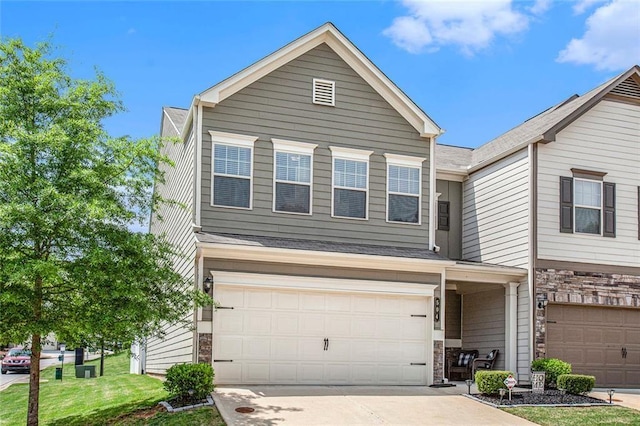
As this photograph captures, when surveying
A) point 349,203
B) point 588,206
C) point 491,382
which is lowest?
point 491,382

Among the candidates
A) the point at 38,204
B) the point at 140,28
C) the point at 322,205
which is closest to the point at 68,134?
the point at 38,204

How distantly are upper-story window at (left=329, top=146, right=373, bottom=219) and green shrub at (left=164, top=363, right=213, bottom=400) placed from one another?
531 centimetres

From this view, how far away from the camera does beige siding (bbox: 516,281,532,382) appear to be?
708 inches

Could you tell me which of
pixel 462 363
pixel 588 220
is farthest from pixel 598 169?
pixel 462 363

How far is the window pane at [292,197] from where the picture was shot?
1664cm

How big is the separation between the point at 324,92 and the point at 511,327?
765cm

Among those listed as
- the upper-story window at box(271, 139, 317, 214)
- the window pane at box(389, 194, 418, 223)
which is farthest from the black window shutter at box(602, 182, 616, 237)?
the upper-story window at box(271, 139, 317, 214)

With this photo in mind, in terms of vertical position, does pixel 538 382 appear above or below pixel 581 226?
below

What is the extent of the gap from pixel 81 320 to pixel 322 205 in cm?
616

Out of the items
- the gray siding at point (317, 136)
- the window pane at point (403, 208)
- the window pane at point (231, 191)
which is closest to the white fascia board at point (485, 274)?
the gray siding at point (317, 136)

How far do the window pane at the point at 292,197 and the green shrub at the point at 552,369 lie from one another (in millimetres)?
6600

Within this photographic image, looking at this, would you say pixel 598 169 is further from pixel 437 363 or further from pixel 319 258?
pixel 319 258

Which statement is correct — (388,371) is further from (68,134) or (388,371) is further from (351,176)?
(68,134)

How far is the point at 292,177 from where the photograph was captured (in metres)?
16.8
